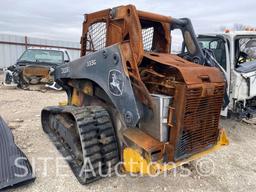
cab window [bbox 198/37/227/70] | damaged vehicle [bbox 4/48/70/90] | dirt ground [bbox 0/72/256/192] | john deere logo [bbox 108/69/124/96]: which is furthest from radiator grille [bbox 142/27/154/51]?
damaged vehicle [bbox 4/48/70/90]

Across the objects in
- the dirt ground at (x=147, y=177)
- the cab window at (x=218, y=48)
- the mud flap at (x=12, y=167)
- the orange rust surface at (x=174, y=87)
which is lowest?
the dirt ground at (x=147, y=177)

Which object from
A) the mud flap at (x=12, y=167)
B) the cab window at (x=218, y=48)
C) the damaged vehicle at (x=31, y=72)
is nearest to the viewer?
the mud flap at (x=12, y=167)

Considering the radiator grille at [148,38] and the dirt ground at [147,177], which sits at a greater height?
the radiator grille at [148,38]

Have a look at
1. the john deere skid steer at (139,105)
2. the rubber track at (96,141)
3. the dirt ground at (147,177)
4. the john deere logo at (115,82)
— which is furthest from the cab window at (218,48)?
the john deere logo at (115,82)

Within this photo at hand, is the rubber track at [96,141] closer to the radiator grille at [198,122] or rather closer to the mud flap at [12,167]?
the mud flap at [12,167]

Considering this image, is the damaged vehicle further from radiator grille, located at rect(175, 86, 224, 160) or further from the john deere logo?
radiator grille, located at rect(175, 86, 224, 160)

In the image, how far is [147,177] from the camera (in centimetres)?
340

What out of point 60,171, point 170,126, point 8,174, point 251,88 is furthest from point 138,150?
point 251,88

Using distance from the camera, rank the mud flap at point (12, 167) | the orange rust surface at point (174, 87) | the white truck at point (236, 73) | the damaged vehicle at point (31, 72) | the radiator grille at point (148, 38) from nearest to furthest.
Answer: the orange rust surface at point (174, 87), the mud flap at point (12, 167), the radiator grille at point (148, 38), the white truck at point (236, 73), the damaged vehicle at point (31, 72)

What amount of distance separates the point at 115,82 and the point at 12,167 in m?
Result: 1.53

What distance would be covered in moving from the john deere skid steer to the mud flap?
0.56 metres

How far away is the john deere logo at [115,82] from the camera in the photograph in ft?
9.11

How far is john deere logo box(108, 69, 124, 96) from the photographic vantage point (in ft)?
9.11

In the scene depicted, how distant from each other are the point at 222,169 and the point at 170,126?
157cm
